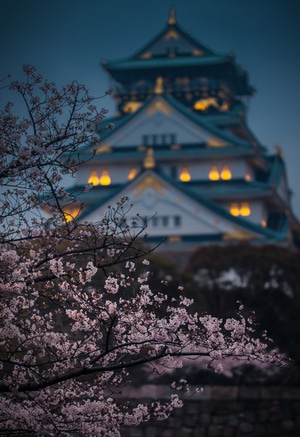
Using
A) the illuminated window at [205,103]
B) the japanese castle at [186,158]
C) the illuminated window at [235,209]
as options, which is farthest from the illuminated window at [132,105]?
the illuminated window at [235,209]

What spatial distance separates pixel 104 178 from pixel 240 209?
318 inches

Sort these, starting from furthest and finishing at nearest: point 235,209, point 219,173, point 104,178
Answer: point 104,178
point 219,173
point 235,209

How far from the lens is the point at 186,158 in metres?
43.7

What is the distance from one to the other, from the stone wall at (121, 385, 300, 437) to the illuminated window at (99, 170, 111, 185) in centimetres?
2884

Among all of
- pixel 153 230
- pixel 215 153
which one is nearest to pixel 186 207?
pixel 153 230

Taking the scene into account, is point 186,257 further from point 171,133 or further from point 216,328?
point 216,328

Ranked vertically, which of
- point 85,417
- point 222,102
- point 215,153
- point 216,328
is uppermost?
point 222,102

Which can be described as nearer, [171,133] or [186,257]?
[186,257]

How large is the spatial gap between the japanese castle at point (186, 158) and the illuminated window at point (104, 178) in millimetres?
57

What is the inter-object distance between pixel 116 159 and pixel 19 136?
120 ft

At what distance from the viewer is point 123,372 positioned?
332 inches

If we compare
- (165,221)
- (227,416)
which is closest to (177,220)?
(165,221)

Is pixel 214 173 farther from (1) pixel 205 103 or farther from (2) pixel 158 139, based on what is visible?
(1) pixel 205 103

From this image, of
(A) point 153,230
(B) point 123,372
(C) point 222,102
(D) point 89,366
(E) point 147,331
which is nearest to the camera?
(D) point 89,366
